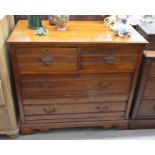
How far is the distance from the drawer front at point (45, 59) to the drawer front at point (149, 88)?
59 centimetres

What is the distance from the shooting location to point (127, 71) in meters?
1.36

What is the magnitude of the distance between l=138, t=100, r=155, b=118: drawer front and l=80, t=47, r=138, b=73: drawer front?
0.39m

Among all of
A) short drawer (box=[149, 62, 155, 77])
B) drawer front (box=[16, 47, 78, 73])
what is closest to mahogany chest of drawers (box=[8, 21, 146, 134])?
drawer front (box=[16, 47, 78, 73])

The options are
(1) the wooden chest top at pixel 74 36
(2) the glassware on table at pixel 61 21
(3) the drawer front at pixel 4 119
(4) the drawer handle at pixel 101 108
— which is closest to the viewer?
(1) the wooden chest top at pixel 74 36

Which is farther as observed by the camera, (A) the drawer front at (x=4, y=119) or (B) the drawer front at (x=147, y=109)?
(B) the drawer front at (x=147, y=109)

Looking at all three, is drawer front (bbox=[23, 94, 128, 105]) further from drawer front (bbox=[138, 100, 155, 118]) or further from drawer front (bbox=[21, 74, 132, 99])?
drawer front (bbox=[138, 100, 155, 118])

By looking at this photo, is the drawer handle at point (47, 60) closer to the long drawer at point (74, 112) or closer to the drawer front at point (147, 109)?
the long drawer at point (74, 112)

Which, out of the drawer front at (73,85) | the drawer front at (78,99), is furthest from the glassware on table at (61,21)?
the drawer front at (78,99)

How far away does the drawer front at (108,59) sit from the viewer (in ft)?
4.11

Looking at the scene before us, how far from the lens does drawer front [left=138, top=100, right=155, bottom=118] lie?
61.7 inches
